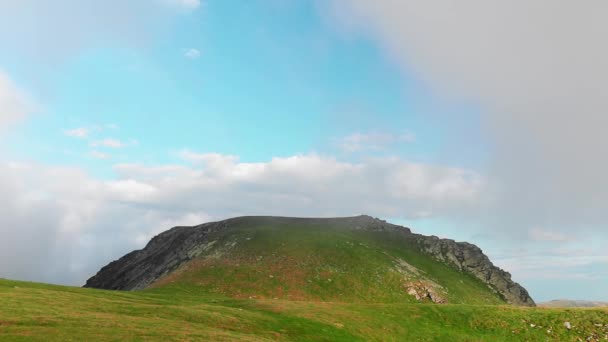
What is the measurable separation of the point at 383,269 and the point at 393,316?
127 feet

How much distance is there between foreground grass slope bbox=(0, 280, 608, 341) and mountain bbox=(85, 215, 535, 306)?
785 inches

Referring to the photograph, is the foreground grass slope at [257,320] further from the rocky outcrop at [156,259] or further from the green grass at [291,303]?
the rocky outcrop at [156,259]

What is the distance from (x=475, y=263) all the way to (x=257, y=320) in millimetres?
104459

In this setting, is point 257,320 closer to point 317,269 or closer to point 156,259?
point 317,269

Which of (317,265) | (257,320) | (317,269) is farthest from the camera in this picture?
(317,265)

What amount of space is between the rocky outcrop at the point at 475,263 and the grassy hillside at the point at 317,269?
4720mm

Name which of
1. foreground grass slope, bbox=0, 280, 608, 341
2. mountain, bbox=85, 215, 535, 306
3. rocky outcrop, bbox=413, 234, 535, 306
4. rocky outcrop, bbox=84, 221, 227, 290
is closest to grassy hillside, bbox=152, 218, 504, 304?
mountain, bbox=85, 215, 535, 306

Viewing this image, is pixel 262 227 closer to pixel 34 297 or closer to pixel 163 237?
pixel 163 237

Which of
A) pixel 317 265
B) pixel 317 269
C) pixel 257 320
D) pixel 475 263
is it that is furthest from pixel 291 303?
pixel 475 263

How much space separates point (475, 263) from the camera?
132 m

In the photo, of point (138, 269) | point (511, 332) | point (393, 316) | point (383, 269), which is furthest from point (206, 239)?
point (511, 332)

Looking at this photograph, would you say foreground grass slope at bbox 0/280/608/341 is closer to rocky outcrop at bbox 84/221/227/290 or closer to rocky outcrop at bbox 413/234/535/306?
rocky outcrop at bbox 84/221/227/290

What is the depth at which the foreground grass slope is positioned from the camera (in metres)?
36.2

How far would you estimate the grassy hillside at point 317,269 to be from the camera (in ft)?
294
